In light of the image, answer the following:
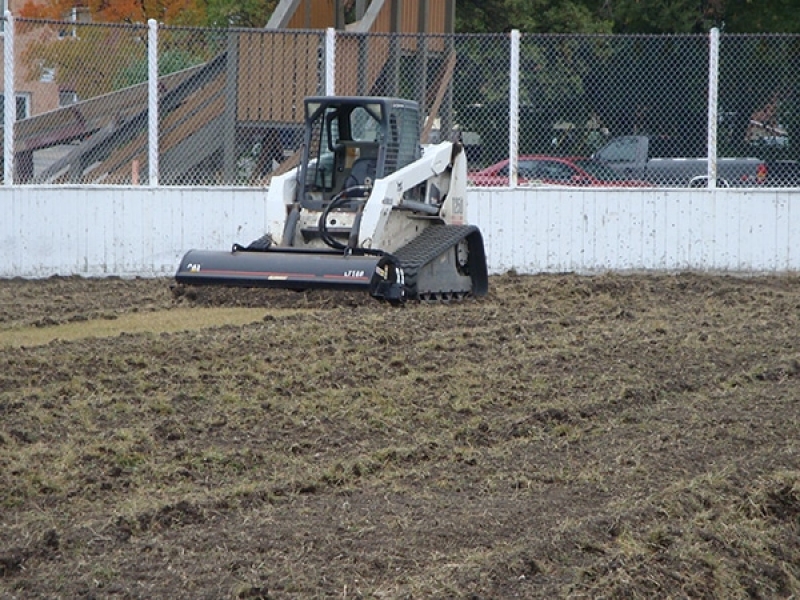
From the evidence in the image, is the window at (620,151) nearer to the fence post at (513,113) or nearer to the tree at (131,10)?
the fence post at (513,113)

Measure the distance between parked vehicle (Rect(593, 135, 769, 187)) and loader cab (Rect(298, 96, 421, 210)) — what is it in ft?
12.9

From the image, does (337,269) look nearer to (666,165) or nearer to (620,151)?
(620,151)

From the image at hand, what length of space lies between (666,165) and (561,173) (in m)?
1.36

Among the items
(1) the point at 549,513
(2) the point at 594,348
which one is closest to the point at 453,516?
(1) the point at 549,513

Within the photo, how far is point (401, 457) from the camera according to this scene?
7480mm

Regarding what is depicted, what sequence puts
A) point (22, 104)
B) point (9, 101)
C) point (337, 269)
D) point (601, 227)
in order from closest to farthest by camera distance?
point (337, 269), point (9, 101), point (22, 104), point (601, 227)

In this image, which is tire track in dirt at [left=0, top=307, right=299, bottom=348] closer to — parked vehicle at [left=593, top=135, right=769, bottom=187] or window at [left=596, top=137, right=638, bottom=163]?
window at [left=596, top=137, right=638, bottom=163]

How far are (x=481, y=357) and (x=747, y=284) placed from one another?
6.65m

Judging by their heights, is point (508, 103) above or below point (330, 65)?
below

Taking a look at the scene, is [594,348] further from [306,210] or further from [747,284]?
[747,284]

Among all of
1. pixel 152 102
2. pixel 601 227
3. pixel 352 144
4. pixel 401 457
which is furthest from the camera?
pixel 601 227

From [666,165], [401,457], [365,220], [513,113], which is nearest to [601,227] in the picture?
[666,165]

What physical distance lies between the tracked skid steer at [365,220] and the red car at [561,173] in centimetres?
250

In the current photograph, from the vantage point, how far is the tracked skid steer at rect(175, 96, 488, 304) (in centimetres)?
1320
